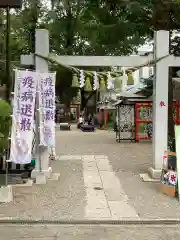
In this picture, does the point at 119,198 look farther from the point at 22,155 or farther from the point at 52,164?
the point at 52,164

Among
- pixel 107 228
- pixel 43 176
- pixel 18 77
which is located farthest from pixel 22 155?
pixel 107 228

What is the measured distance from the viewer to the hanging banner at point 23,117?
334 inches

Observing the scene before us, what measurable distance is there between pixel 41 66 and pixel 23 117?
1.60 metres

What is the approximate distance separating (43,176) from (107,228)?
11.4ft

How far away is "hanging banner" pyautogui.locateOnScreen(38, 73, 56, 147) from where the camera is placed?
30.3 ft

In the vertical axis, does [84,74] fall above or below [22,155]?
above

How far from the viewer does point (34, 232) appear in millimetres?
5895

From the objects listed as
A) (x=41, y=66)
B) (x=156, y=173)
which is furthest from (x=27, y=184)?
(x=156, y=173)

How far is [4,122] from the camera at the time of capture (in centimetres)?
796

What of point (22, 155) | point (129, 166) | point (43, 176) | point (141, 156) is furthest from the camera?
point (141, 156)

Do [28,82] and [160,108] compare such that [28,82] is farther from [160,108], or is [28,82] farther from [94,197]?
[160,108]

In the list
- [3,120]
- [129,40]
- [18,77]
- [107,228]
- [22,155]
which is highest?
[129,40]

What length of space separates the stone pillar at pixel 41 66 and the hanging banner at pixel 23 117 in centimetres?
57

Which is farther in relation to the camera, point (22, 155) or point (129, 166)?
point (129, 166)
